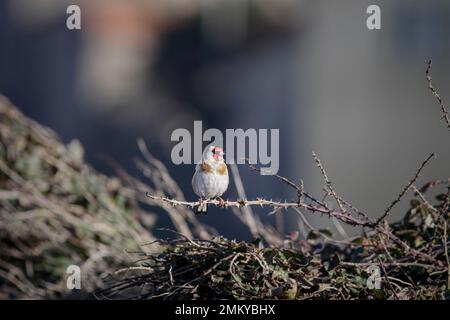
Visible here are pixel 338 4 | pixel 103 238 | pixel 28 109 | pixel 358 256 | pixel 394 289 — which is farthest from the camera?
pixel 28 109

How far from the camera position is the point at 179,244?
7.41 feet

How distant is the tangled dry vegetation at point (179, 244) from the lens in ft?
6.79

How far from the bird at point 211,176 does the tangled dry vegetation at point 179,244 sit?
109mm

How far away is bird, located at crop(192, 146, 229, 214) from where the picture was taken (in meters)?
2.33

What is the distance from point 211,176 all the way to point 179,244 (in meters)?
0.21

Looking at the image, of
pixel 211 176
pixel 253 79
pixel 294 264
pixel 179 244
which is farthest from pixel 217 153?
pixel 253 79

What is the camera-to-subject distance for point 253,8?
5469 mm

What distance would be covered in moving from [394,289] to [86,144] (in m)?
3.78

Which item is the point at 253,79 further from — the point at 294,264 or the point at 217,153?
the point at 294,264

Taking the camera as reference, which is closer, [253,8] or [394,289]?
[394,289]

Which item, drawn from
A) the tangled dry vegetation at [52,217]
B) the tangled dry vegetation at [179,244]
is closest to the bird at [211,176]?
the tangled dry vegetation at [179,244]

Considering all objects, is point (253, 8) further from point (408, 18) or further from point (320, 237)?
point (320, 237)

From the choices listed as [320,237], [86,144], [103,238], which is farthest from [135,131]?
[320,237]
